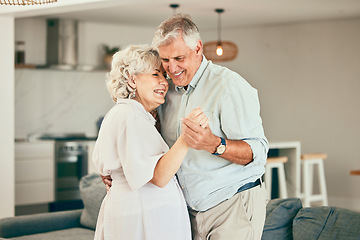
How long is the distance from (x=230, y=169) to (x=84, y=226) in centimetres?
236

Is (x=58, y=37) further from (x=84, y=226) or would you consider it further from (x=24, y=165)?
(x=84, y=226)

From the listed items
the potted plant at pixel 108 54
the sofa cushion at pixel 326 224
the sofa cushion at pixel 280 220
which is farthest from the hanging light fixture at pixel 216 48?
the sofa cushion at pixel 326 224

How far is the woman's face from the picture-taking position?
232 cm

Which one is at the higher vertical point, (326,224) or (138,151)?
(138,151)

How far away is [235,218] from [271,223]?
0.84m

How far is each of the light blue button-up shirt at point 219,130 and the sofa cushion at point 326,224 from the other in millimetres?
705

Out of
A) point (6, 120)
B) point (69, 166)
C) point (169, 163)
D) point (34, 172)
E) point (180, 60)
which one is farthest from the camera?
point (69, 166)

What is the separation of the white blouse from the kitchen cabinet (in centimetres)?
541

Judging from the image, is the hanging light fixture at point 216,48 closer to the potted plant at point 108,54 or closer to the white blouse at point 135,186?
the potted plant at point 108,54

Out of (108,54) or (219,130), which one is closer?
(219,130)

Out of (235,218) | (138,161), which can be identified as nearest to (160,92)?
(138,161)

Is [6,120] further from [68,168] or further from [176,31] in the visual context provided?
[176,31]

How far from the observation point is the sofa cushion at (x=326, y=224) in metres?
2.71

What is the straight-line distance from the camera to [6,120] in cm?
592
